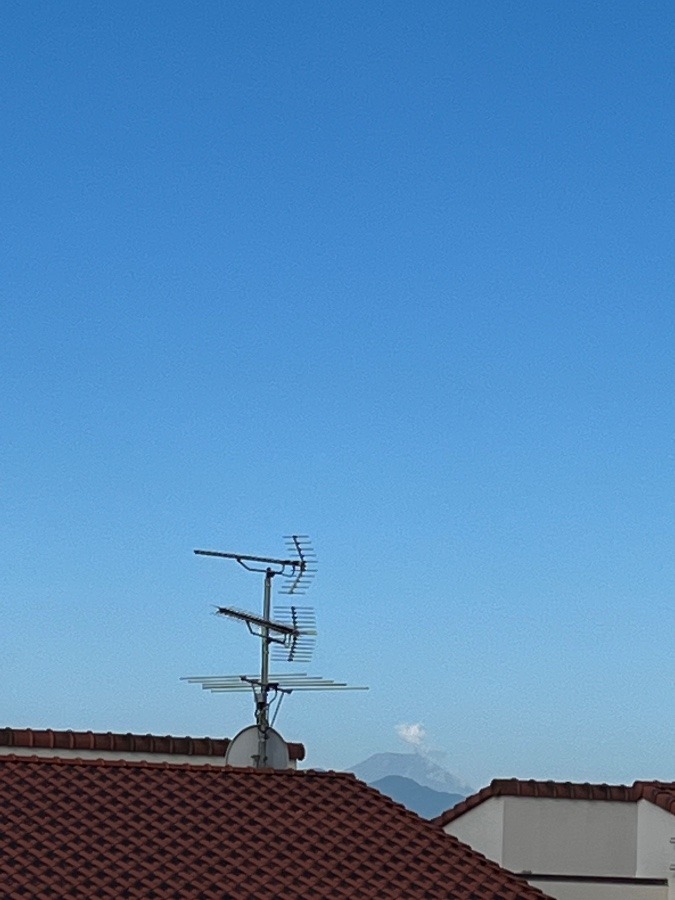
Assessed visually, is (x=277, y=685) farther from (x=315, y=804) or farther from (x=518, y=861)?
(x=518, y=861)

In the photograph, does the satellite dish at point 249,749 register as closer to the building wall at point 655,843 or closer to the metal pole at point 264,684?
the metal pole at point 264,684

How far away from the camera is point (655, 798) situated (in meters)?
31.7

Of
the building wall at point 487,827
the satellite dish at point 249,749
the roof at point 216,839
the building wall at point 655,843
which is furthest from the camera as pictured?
the building wall at point 487,827

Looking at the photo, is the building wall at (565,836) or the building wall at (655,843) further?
the building wall at (565,836)

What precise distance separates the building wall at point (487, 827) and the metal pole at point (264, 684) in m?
6.54

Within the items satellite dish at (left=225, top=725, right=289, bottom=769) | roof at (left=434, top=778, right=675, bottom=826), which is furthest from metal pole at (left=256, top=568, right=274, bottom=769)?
roof at (left=434, top=778, right=675, bottom=826)

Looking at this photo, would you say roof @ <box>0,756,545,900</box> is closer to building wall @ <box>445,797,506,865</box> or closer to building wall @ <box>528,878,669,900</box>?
building wall @ <box>445,797,506,865</box>

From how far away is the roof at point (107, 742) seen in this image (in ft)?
93.0

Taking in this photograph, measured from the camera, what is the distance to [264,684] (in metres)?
28.3

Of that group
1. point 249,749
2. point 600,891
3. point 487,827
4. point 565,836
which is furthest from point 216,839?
point 600,891

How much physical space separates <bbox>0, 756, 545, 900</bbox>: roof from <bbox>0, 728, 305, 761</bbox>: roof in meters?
3.10

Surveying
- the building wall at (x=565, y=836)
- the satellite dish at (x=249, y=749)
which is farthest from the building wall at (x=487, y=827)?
the satellite dish at (x=249, y=749)

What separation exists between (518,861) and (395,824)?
8716mm

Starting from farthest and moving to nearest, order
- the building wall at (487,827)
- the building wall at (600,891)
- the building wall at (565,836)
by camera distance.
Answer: the building wall at (487,827) → the building wall at (565,836) → the building wall at (600,891)
